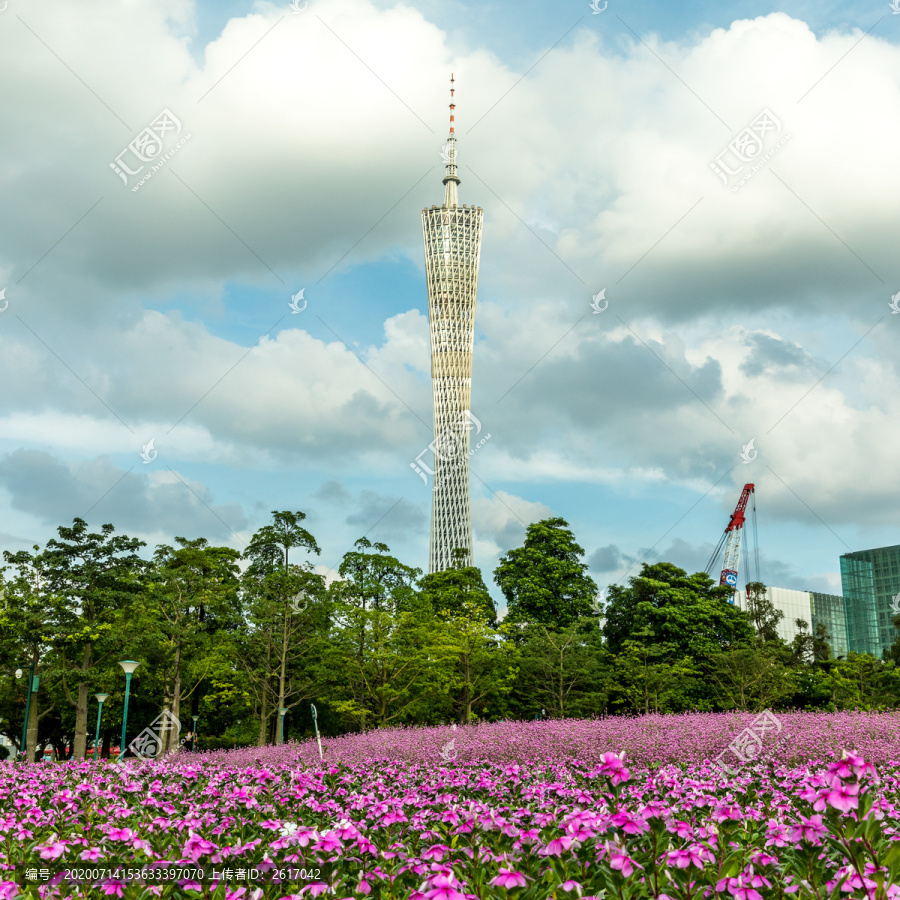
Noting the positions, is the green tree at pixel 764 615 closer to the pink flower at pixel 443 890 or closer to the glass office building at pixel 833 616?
the pink flower at pixel 443 890

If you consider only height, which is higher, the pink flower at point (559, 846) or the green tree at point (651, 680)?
the pink flower at point (559, 846)

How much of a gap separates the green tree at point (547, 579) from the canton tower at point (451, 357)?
2440 cm

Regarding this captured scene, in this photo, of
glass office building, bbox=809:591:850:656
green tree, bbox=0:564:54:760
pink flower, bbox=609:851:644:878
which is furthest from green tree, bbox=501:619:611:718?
glass office building, bbox=809:591:850:656

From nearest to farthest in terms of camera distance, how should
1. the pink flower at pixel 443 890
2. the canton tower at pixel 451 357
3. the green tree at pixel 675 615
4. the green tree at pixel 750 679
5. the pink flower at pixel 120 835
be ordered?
the pink flower at pixel 443 890, the pink flower at pixel 120 835, the green tree at pixel 750 679, the green tree at pixel 675 615, the canton tower at pixel 451 357

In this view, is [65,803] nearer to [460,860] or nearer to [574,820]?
[460,860]

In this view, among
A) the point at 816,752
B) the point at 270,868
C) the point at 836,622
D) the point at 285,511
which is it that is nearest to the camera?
the point at 270,868

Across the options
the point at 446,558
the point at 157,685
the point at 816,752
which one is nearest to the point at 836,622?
the point at 446,558

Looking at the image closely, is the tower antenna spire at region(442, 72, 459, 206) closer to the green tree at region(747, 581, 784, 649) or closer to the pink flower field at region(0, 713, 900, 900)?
the green tree at region(747, 581, 784, 649)

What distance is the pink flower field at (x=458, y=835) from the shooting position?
3.56 meters

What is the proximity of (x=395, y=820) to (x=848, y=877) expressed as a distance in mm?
2944

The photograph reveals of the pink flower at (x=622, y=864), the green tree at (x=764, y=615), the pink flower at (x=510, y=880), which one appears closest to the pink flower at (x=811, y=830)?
the pink flower at (x=622, y=864)

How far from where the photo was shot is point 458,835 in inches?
216

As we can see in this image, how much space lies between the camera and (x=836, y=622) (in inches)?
7776

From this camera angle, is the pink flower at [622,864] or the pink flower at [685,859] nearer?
the pink flower at [622,864]
